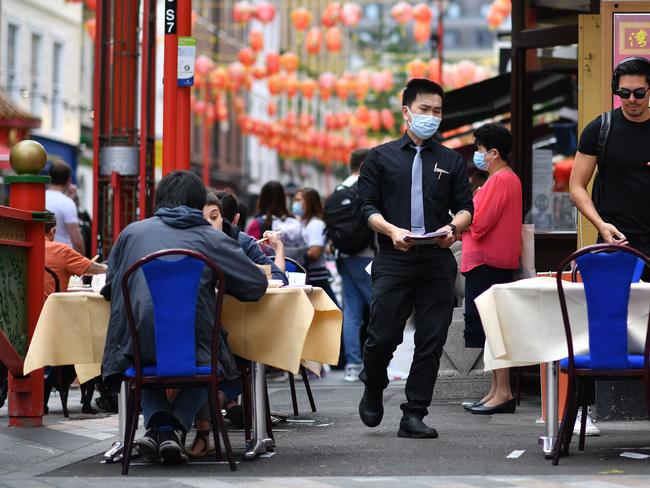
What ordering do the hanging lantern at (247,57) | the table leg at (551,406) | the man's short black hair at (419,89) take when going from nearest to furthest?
the table leg at (551,406), the man's short black hair at (419,89), the hanging lantern at (247,57)

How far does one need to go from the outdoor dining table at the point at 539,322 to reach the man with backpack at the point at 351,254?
19.5ft

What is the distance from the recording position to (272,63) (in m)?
41.0

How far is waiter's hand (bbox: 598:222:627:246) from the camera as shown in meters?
7.86

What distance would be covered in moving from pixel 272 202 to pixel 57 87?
2898cm

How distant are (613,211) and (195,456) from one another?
262 centimetres

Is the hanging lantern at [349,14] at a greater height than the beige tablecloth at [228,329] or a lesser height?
greater

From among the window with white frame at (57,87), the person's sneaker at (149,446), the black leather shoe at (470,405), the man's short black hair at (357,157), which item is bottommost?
the black leather shoe at (470,405)

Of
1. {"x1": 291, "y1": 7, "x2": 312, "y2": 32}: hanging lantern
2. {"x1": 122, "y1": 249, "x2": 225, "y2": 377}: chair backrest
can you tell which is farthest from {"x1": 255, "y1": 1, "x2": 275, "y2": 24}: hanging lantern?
{"x1": 122, "y1": 249, "x2": 225, "y2": 377}: chair backrest

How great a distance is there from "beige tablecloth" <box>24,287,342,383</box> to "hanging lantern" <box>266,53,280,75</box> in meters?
33.1

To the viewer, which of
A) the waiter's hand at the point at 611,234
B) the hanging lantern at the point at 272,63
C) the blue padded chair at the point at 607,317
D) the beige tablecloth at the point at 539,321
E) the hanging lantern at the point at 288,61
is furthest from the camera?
the hanging lantern at the point at 272,63

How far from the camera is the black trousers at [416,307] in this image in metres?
8.56

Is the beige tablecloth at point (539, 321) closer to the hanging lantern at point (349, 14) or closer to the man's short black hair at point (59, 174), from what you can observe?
the man's short black hair at point (59, 174)

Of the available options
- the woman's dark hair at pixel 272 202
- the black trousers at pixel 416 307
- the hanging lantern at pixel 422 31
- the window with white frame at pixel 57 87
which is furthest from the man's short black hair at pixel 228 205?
the window with white frame at pixel 57 87

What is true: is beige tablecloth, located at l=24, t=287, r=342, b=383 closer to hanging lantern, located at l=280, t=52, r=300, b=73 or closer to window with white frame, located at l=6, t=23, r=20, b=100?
window with white frame, located at l=6, t=23, r=20, b=100
